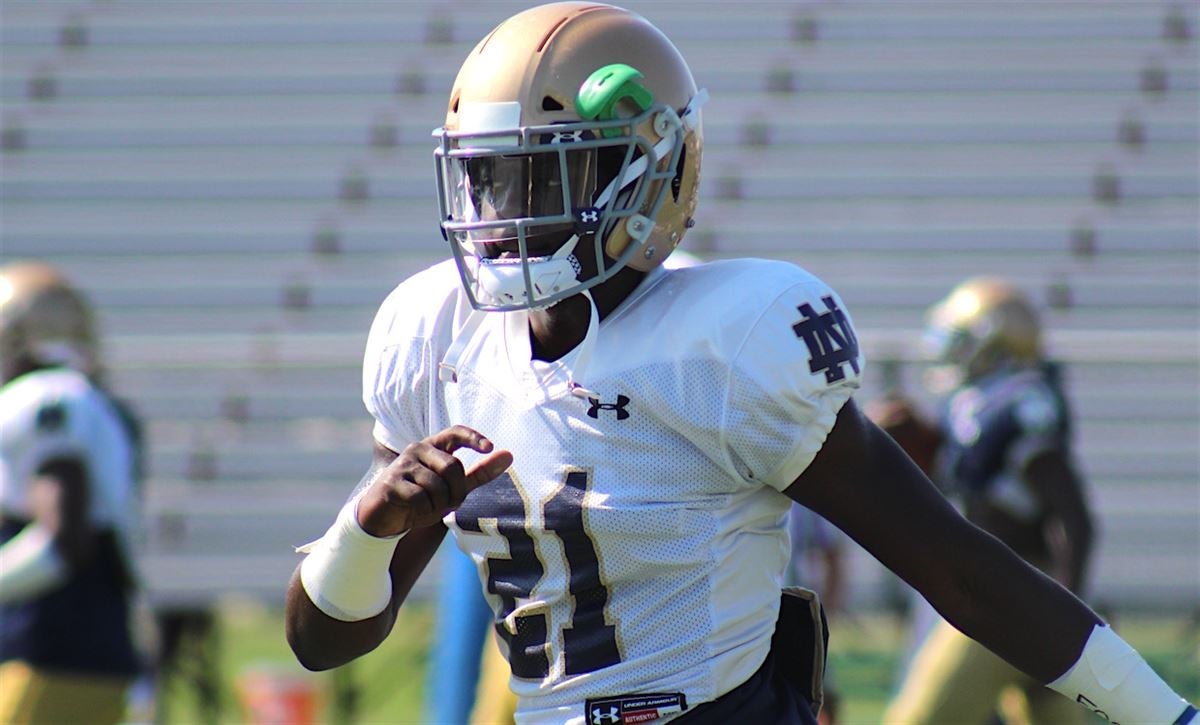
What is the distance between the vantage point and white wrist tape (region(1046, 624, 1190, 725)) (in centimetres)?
184

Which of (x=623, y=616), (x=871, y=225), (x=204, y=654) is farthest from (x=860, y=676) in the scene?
(x=623, y=616)

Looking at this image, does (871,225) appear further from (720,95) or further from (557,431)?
(557,431)

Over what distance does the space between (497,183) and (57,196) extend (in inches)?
324

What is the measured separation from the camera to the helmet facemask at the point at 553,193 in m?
1.85

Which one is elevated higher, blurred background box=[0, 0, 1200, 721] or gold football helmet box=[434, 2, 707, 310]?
gold football helmet box=[434, 2, 707, 310]

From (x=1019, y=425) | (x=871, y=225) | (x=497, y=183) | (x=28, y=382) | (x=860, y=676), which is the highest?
(x=497, y=183)

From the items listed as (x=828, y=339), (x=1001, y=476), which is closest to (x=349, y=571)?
(x=828, y=339)

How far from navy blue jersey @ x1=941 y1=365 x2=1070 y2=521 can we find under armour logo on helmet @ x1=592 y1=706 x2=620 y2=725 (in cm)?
324

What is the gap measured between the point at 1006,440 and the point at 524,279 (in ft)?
11.0

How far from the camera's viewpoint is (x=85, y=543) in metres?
4.07

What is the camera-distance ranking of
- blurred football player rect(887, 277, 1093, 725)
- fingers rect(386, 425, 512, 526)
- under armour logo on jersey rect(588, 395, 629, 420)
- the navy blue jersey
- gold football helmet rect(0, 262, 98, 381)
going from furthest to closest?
1. the navy blue jersey
2. blurred football player rect(887, 277, 1093, 725)
3. gold football helmet rect(0, 262, 98, 381)
4. under armour logo on jersey rect(588, 395, 629, 420)
5. fingers rect(386, 425, 512, 526)

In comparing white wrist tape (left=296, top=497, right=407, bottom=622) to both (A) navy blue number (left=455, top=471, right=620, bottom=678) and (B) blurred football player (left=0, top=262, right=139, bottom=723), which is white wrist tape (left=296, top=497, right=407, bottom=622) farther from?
(B) blurred football player (left=0, top=262, right=139, bottom=723)

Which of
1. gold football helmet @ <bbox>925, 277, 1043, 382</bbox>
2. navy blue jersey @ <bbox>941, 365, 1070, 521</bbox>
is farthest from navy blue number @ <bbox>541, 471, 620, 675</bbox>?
gold football helmet @ <bbox>925, 277, 1043, 382</bbox>

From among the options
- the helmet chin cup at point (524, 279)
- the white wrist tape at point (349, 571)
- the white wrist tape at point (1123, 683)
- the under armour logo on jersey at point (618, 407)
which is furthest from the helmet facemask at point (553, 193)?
the white wrist tape at point (1123, 683)
